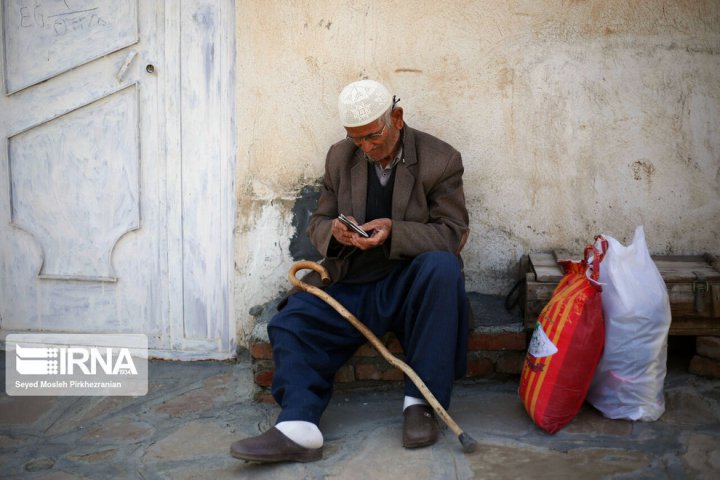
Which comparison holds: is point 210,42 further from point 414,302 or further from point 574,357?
point 574,357

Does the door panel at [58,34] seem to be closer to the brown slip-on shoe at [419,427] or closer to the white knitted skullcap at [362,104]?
the white knitted skullcap at [362,104]

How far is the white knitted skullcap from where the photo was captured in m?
2.94

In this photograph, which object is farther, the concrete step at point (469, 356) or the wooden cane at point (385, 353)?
the concrete step at point (469, 356)

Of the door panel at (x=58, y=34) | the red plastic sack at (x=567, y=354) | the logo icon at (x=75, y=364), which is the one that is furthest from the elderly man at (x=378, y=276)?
the door panel at (x=58, y=34)

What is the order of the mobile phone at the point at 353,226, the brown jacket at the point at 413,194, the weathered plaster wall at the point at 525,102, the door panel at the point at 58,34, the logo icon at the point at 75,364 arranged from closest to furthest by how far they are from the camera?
1. the mobile phone at the point at 353,226
2. the brown jacket at the point at 413,194
3. the weathered plaster wall at the point at 525,102
4. the logo icon at the point at 75,364
5. the door panel at the point at 58,34

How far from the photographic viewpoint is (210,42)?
3650mm

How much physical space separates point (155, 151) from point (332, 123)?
0.96 meters

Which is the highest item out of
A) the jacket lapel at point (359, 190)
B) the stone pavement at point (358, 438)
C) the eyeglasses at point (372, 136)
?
the eyeglasses at point (372, 136)

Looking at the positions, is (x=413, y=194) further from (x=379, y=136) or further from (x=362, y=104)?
(x=362, y=104)

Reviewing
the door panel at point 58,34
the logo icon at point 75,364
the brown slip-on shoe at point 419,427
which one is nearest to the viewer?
the brown slip-on shoe at point 419,427

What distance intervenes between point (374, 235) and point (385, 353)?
19.3 inches

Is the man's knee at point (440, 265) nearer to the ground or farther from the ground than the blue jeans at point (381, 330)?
farther from the ground

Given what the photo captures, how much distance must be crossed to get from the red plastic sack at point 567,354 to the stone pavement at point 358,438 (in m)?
0.11

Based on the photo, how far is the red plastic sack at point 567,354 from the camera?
2.75m
